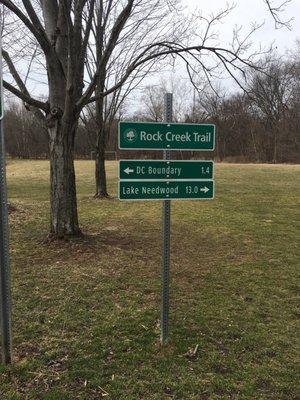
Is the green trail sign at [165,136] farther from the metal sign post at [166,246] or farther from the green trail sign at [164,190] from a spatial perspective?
the green trail sign at [164,190]

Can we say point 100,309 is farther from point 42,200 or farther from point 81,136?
point 81,136

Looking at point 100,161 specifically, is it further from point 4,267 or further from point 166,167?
point 4,267

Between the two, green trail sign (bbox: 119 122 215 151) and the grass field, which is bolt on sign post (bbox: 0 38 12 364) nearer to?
the grass field

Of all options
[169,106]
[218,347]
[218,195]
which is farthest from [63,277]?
[218,195]

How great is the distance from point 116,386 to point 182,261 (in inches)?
132

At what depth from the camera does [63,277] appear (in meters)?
5.57

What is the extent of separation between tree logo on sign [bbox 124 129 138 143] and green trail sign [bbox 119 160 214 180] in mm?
160

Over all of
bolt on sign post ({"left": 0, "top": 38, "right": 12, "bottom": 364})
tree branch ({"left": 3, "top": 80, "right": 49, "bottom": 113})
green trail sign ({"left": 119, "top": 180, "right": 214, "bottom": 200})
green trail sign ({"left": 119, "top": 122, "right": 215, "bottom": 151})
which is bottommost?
bolt on sign post ({"left": 0, "top": 38, "right": 12, "bottom": 364})

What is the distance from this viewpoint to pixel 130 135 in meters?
3.42

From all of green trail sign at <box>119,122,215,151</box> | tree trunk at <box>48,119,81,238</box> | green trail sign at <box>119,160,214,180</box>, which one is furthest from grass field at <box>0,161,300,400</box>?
green trail sign at <box>119,122,215,151</box>

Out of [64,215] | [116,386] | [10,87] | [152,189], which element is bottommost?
[116,386]

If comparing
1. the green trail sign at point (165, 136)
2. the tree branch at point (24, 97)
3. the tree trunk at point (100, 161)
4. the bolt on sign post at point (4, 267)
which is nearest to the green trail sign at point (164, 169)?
the green trail sign at point (165, 136)

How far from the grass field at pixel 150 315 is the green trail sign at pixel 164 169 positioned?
1456 mm

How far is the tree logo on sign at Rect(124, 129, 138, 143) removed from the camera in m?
3.41
